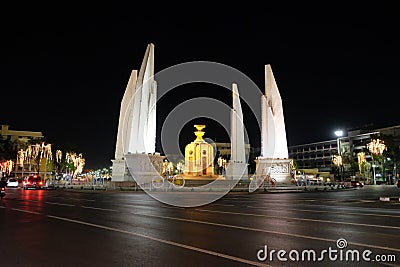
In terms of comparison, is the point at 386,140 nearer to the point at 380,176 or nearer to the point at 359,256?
the point at 380,176

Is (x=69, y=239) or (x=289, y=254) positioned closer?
(x=289, y=254)

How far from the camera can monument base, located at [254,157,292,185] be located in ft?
155

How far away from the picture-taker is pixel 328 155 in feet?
389

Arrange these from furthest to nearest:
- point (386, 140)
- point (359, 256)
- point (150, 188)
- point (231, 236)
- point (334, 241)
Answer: point (386, 140) → point (150, 188) → point (231, 236) → point (334, 241) → point (359, 256)

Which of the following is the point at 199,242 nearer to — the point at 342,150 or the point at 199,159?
the point at 199,159

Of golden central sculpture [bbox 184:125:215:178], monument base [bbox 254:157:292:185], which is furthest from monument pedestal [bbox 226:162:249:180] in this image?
golden central sculpture [bbox 184:125:215:178]

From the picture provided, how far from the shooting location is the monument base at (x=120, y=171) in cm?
4620

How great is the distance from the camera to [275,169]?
4747cm

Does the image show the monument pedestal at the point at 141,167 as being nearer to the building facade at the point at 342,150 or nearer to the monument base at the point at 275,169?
the monument base at the point at 275,169

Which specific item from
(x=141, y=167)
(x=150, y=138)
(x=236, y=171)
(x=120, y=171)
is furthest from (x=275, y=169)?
(x=120, y=171)

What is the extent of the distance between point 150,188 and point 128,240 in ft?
93.4

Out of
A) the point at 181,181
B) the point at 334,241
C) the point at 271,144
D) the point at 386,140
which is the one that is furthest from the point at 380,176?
the point at 334,241

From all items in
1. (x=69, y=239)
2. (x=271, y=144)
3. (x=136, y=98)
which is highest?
(x=136, y=98)

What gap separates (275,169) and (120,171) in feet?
65.5
